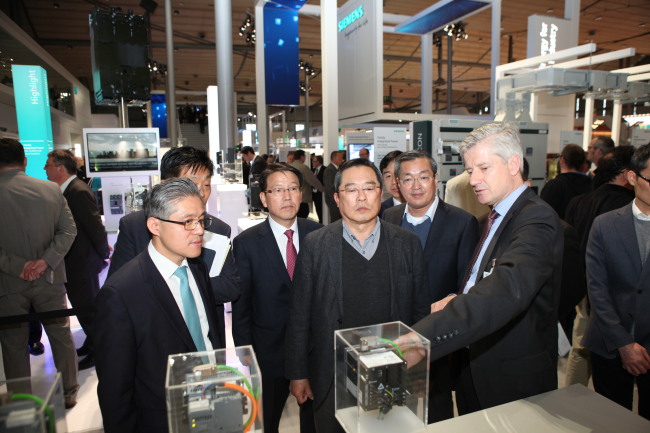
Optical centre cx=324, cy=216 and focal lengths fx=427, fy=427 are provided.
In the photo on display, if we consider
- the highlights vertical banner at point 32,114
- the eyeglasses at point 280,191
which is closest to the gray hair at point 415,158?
the eyeglasses at point 280,191

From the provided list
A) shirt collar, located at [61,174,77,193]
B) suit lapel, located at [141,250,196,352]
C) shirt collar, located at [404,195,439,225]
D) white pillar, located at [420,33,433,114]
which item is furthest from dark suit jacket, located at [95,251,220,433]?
white pillar, located at [420,33,433,114]

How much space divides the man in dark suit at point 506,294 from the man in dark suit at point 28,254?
276 centimetres

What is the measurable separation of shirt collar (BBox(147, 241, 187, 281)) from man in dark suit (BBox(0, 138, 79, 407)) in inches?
73.5

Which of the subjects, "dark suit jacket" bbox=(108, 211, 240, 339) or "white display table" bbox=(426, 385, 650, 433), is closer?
"white display table" bbox=(426, 385, 650, 433)

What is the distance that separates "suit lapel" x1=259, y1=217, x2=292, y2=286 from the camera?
84.0 inches

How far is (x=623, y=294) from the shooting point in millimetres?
2094

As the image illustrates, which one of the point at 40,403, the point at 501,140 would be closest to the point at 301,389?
the point at 40,403

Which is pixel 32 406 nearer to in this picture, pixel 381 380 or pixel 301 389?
pixel 381 380

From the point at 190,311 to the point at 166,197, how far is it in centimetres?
42

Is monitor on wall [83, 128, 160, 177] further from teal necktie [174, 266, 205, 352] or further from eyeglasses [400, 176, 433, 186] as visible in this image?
teal necktie [174, 266, 205, 352]

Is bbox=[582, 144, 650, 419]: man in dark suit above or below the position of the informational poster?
below

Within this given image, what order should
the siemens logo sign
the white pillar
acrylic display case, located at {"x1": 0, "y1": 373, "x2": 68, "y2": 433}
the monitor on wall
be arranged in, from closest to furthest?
acrylic display case, located at {"x1": 0, "y1": 373, "x2": 68, "y2": 433} → the monitor on wall → the siemens logo sign → the white pillar

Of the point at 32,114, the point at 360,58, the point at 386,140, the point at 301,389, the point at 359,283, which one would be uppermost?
the point at 360,58

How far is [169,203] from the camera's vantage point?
1.53 meters
